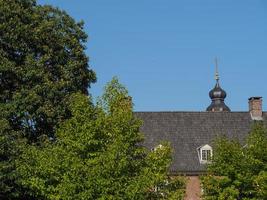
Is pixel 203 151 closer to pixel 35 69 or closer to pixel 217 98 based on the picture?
pixel 35 69

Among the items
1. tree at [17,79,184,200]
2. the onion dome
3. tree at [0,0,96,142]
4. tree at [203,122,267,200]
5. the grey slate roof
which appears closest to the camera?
tree at [17,79,184,200]

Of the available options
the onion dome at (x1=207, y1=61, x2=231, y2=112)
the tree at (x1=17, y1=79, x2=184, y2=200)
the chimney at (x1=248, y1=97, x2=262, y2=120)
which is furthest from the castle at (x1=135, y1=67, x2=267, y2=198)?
the onion dome at (x1=207, y1=61, x2=231, y2=112)

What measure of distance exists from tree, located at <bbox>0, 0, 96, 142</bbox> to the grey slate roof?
1982cm

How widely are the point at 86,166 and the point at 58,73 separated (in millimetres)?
9488

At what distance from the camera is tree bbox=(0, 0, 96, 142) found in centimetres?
3891

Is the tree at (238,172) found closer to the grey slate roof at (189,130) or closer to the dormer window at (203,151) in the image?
the grey slate roof at (189,130)

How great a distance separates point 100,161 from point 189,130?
29881mm

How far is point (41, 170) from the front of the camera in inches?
1385

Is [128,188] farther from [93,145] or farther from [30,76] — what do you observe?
[30,76]

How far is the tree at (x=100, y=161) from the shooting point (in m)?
33.3

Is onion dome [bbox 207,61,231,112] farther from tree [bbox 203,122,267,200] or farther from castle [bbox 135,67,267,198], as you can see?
tree [bbox 203,122,267,200]

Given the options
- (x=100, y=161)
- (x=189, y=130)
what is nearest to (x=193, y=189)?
(x=189, y=130)

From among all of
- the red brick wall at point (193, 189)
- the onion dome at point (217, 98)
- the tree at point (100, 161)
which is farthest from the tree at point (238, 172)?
the onion dome at point (217, 98)

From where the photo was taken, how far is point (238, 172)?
41.7m
